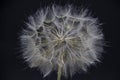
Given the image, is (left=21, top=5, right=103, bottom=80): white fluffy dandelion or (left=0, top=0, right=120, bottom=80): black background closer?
(left=21, top=5, right=103, bottom=80): white fluffy dandelion

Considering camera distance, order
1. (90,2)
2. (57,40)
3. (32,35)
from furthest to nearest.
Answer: (90,2), (32,35), (57,40)

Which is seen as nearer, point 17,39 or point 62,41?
point 62,41

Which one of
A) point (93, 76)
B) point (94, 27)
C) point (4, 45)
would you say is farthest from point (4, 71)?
point (94, 27)

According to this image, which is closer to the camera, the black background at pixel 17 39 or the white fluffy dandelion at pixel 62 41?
the white fluffy dandelion at pixel 62 41

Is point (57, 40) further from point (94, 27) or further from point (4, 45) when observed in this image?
point (4, 45)
